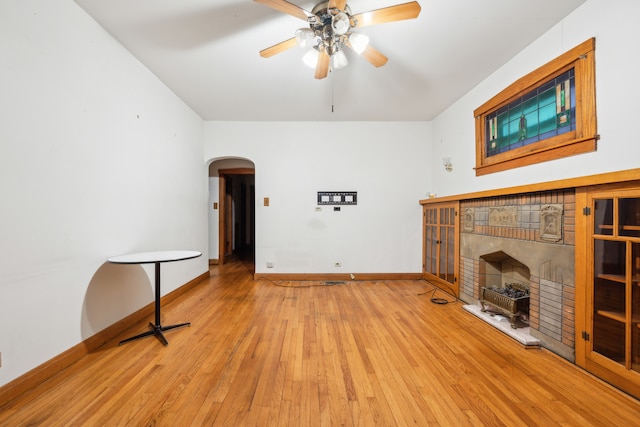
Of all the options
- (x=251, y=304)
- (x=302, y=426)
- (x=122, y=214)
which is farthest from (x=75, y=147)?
(x=302, y=426)

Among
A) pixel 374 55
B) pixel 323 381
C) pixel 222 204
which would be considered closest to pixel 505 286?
pixel 323 381

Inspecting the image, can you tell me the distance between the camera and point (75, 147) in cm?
191

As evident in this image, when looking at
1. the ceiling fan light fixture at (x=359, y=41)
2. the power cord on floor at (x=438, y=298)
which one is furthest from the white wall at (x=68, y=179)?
the power cord on floor at (x=438, y=298)

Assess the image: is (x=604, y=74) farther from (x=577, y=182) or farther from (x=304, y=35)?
(x=304, y=35)

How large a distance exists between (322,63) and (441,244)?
9.80 feet

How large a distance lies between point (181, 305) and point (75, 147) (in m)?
2.03

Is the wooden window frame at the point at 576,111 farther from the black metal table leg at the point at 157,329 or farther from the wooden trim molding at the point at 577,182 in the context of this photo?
the black metal table leg at the point at 157,329

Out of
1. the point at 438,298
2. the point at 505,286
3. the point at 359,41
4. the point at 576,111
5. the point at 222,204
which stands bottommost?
the point at 438,298

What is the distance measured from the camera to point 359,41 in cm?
191

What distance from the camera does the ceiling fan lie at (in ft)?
5.41

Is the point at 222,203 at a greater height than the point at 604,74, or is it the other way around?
the point at 604,74

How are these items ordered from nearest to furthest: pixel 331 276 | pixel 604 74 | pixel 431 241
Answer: pixel 604 74 < pixel 431 241 < pixel 331 276

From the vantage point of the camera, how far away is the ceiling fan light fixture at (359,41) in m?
1.88

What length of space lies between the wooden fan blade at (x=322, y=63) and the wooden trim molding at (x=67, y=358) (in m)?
3.03
